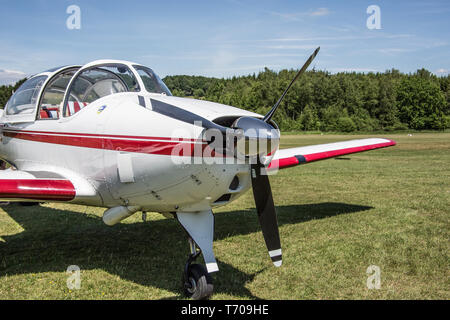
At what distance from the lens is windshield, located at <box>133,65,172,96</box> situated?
521cm

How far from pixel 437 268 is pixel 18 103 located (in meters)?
7.16

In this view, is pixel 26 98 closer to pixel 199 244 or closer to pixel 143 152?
pixel 143 152

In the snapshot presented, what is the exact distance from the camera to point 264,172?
4121mm

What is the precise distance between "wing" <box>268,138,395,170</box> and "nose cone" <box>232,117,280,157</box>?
12.5ft

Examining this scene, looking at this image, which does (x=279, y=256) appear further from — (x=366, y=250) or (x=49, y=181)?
(x=49, y=181)

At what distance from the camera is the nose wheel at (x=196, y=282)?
455 cm

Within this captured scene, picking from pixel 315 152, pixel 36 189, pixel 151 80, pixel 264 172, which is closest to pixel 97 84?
pixel 151 80

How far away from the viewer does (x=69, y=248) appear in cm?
675

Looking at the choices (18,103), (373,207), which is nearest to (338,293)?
(373,207)

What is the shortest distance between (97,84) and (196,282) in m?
3.06

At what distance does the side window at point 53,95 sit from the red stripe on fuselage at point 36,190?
1292 mm

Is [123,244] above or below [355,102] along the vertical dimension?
below

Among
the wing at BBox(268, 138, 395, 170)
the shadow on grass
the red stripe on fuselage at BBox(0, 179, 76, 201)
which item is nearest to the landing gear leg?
the shadow on grass
